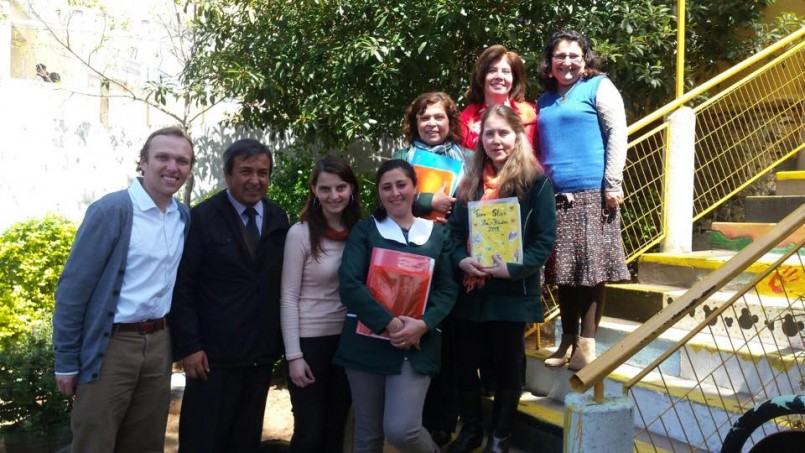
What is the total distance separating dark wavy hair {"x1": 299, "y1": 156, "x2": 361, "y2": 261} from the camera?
356 cm

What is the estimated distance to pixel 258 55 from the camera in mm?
6629

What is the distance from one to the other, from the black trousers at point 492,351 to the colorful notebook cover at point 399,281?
44 cm

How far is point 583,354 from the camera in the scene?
4.15 meters

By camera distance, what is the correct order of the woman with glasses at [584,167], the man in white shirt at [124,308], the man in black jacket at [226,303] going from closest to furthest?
the man in white shirt at [124,308], the man in black jacket at [226,303], the woman with glasses at [584,167]

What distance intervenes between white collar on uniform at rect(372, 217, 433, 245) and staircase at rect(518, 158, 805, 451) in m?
1.23

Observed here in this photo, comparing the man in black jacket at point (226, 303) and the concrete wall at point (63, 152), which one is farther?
the concrete wall at point (63, 152)

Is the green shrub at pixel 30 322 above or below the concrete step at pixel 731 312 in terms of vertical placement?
below

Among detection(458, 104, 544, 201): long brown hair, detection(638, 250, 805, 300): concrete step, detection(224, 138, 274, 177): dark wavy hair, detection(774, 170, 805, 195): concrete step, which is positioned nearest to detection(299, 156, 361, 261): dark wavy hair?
detection(224, 138, 274, 177): dark wavy hair

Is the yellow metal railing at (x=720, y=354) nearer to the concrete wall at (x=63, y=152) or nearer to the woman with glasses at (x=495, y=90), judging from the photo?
the woman with glasses at (x=495, y=90)

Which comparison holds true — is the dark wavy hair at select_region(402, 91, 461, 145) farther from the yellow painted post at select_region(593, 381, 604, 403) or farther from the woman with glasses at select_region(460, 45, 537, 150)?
the yellow painted post at select_region(593, 381, 604, 403)

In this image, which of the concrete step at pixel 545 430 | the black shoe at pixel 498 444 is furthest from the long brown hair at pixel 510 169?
the concrete step at pixel 545 430

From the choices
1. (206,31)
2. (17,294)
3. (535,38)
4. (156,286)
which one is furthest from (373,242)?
(206,31)

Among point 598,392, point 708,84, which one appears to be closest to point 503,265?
point 598,392

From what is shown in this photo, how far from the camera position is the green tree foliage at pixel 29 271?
20.2 ft
